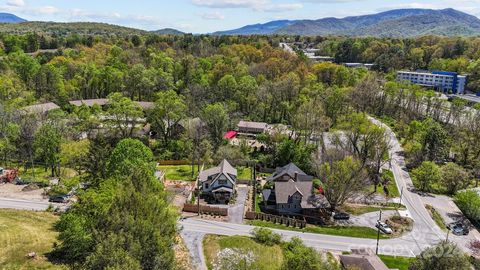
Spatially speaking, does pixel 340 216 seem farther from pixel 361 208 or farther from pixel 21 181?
pixel 21 181

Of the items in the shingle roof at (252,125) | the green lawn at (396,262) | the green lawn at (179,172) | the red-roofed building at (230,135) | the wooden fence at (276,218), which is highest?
the shingle roof at (252,125)

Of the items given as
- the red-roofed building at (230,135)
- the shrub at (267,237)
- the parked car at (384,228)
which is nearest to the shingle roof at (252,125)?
the red-roofed building at (230,135)

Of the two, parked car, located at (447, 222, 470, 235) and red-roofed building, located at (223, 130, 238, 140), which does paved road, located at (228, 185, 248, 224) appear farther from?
parked car, located at (447, 222, 470, 235)

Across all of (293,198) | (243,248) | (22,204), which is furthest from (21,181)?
(293,198)

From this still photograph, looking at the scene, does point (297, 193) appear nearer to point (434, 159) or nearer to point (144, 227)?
point (144, 227)

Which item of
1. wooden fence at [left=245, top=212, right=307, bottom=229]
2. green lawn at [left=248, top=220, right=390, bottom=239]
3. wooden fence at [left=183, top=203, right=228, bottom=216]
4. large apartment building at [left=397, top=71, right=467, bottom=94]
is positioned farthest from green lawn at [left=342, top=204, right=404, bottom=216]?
large apartment building at [left=397, top=71, right=467, bottom=94]

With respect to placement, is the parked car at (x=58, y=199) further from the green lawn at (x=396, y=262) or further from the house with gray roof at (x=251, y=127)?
the house with gray roof at (x=251, y=127)

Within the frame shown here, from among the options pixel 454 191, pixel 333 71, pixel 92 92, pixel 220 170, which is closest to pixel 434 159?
pixel 454 191
